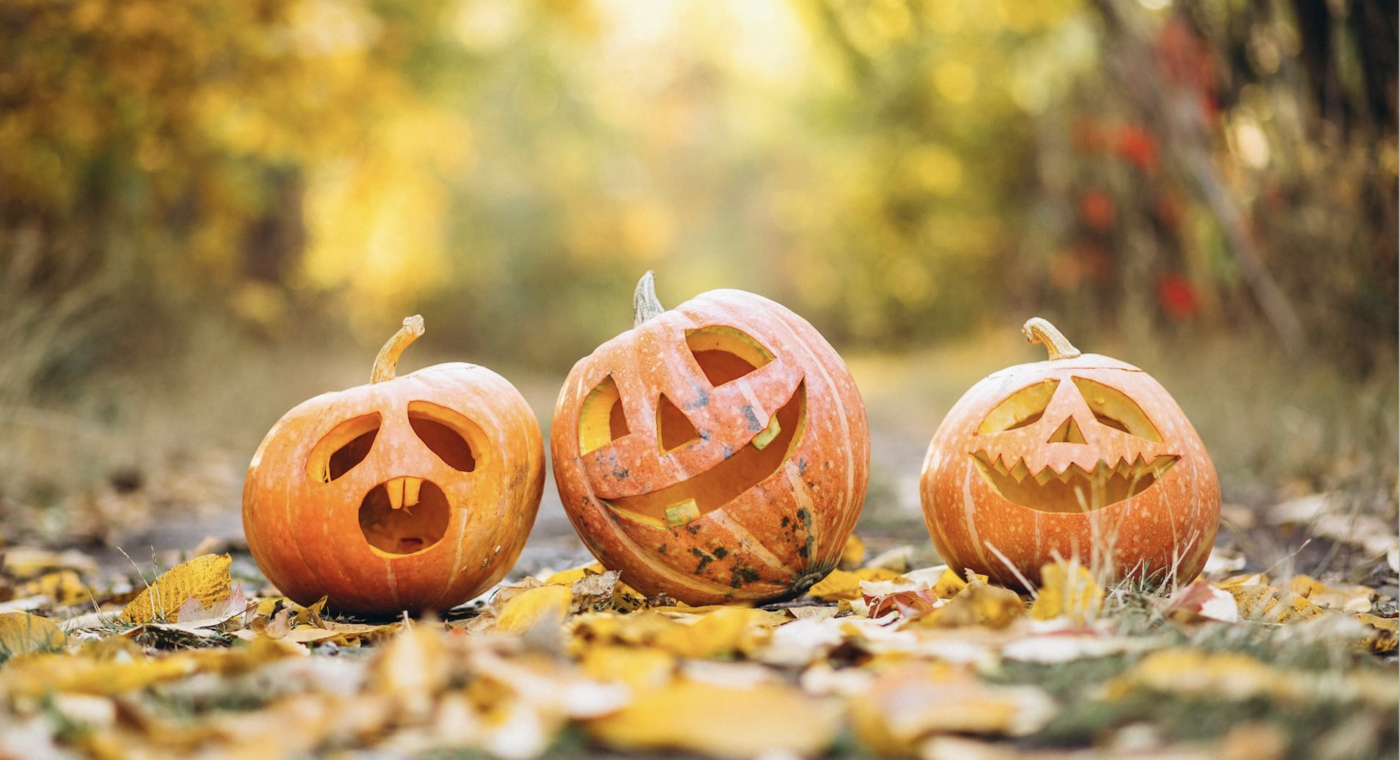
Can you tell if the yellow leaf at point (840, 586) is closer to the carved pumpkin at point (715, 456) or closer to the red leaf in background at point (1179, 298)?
the carved pumpkin at point (715, 456)

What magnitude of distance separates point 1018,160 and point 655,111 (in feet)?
65.8

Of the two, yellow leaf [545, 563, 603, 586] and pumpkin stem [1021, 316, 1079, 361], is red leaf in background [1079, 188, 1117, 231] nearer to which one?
pumpkin stem [1021, 316, 1079, 361]

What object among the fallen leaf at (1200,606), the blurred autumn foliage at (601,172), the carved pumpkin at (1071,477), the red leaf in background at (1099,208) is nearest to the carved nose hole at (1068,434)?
the carved pumpkin at (1071,477)

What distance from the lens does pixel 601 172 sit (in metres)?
20.0

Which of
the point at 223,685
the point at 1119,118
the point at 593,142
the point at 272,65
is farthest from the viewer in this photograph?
the point at 593,142

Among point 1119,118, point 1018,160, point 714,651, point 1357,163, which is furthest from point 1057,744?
point 1018,160

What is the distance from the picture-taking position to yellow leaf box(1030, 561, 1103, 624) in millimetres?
1684

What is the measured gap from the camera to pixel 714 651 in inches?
60.0

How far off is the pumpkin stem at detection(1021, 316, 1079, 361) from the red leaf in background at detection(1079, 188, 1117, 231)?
6249mm

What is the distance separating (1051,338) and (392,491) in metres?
1.59

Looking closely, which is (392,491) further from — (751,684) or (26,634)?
(751,684)

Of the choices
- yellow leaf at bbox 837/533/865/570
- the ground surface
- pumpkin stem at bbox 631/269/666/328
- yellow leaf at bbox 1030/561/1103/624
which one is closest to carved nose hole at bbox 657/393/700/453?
pumpkin stem at bbox 631/269/666/328

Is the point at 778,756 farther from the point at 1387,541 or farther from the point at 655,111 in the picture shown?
the point at 655,111

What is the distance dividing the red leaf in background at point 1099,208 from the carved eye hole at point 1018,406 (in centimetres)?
648
